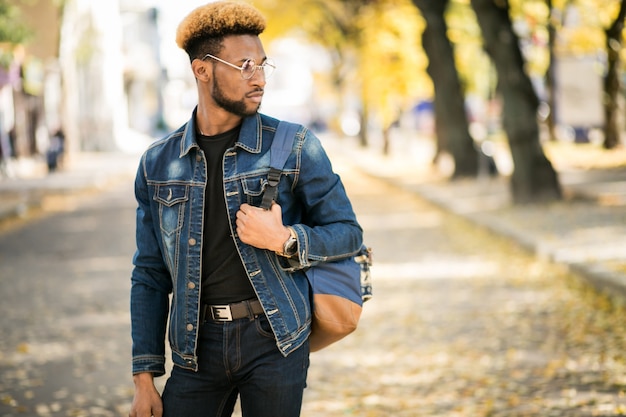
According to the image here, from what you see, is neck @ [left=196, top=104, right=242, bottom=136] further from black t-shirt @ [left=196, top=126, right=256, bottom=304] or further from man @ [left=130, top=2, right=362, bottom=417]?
black t-shirt @ [left=196, top=126, right=256, bottom=304]

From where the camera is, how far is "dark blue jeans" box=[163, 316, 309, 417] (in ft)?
10.1

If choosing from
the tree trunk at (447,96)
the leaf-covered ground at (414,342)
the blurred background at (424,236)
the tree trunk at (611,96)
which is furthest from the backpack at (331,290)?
the tree trunk at (611,96)

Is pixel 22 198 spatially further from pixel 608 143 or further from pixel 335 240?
pixel 335 240

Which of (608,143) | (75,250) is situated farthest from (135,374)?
(608,143)

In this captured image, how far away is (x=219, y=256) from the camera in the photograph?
313cm

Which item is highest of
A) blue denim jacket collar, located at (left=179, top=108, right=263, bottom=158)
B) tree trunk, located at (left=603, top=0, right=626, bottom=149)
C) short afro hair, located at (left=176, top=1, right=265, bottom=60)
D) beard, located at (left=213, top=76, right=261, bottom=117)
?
tree trunk, located at (left=603, top=0, right=626, bottom=149)

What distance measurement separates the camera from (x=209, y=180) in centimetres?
313

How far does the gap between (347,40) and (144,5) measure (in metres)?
39.9

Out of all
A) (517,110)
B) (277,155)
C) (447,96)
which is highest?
(447,96)

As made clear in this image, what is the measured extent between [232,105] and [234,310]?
2.01ft

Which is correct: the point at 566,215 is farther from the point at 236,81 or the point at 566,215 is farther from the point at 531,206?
the point at 236,81

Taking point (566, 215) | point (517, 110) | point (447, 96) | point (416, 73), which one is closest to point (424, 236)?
point (566, 215)

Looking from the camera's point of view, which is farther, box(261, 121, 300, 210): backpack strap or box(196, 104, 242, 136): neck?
box(196, 104, 242, 136): neck

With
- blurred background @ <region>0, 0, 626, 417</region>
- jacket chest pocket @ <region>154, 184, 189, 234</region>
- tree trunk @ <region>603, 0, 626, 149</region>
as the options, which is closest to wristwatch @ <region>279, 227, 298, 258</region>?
jacket chest pocket @ <region>154, 184, 189, 234</region>
